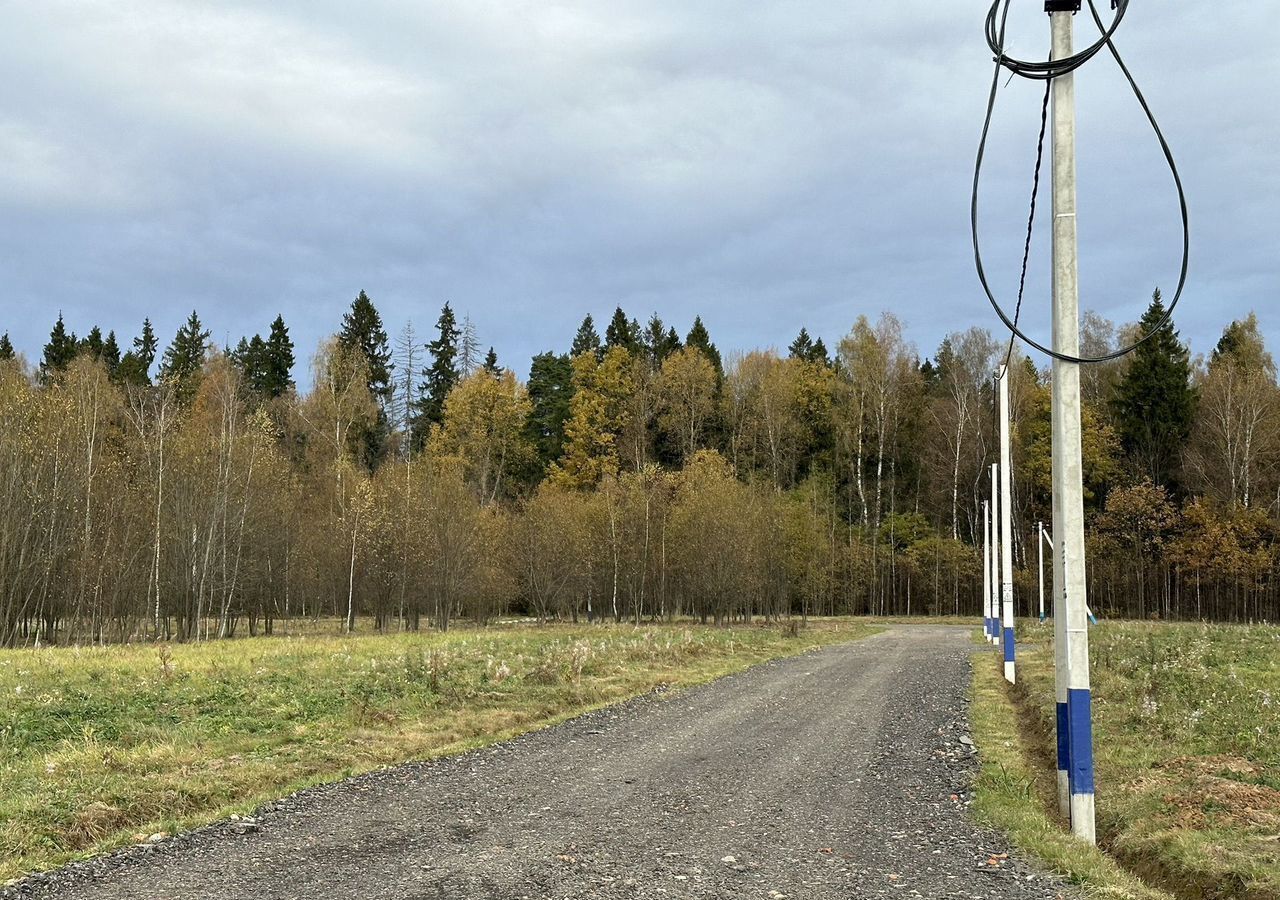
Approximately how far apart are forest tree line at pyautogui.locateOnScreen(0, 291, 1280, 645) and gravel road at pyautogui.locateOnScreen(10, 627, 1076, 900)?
30.5 meters

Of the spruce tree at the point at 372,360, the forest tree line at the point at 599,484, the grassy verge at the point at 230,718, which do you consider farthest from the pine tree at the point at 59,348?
the grassy verge at the point at 230,718

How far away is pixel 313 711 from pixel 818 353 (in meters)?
80.9

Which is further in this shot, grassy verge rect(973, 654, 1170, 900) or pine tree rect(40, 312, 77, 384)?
pine tree rect(40, 312, 77, 384)

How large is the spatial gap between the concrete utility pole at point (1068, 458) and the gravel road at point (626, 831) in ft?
3.50

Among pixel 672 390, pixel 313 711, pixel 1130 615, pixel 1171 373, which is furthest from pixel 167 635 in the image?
pixel 1171 373

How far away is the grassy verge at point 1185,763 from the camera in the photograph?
276 inches

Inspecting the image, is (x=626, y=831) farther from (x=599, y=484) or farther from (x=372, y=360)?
(x=372, y=360)

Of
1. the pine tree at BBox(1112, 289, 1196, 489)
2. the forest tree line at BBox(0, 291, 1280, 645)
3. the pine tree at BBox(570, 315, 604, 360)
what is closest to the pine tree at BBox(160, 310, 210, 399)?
the forest tree line at BBox(0, 291, 1280, 645)

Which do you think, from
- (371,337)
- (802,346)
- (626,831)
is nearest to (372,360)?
(371,337)

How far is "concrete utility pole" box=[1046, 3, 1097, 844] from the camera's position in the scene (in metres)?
7.88

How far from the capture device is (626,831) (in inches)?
326

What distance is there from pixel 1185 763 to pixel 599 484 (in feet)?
181

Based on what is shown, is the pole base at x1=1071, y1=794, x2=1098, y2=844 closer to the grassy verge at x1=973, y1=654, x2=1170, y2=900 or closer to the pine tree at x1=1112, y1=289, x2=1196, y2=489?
the grassy verge at x1=973, y1=654, x2=1170, y2=900

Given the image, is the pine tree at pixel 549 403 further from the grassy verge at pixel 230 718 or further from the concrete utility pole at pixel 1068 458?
the concrete utility pole at pixel 1068 458
